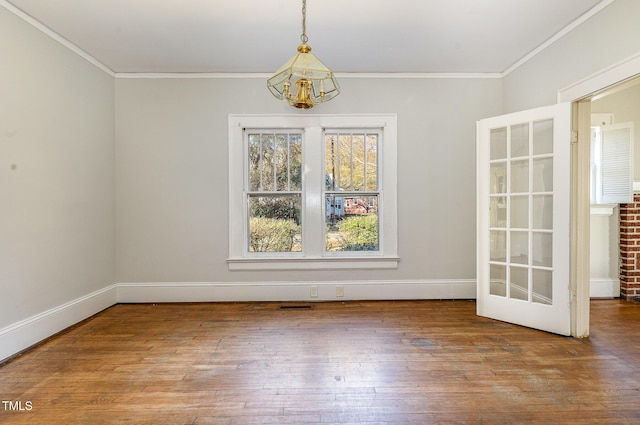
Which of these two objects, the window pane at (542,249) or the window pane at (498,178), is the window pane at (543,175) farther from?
the window pane at (542,249)

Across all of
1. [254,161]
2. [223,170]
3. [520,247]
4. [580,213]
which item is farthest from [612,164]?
[223,170]

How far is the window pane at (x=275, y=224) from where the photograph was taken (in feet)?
13.1

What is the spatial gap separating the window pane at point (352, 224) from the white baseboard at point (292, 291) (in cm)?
45

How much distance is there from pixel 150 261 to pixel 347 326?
2.48 meters

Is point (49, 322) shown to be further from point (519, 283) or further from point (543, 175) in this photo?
point (543, 175)

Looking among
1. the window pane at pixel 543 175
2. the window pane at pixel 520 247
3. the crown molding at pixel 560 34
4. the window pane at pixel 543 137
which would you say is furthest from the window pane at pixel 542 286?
the crown molding at pixel 560 34

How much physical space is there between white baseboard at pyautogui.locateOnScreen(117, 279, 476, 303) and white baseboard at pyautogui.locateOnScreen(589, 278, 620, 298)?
1.60m

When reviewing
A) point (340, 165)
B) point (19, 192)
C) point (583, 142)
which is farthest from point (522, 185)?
point (19, 192)

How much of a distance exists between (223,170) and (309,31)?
1813 mm

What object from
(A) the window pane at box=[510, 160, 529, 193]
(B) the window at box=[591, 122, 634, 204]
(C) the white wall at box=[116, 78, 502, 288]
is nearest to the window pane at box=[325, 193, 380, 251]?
(C) the white wall at box=[116, 78, 502, 288]

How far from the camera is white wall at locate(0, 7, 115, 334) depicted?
2572 mm

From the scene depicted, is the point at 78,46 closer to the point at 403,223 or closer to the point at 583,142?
the point at 403,223

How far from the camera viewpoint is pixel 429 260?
3.96 metres

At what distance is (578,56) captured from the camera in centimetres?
281
